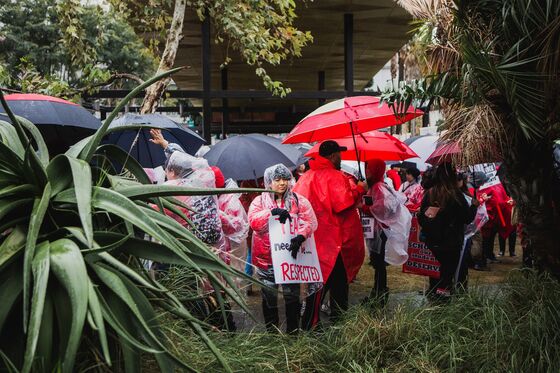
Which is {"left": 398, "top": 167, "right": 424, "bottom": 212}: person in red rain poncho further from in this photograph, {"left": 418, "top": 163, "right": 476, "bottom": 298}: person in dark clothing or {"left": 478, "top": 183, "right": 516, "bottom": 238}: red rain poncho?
{"left": 418, "top": 163, "right": 476, "bottom": 298}: person in dark clothing

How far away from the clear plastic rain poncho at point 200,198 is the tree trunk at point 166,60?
10.4 feet

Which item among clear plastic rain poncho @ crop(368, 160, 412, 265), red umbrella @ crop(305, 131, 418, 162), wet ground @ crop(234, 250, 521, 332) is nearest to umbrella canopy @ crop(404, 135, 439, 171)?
wet ground @ crop(234, 250, 521, 332)

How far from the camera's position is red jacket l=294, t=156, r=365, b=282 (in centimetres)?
637

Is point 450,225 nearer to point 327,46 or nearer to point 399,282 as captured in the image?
point 399,282

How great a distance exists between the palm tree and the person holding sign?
1.30m

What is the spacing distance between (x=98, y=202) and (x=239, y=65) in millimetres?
21902

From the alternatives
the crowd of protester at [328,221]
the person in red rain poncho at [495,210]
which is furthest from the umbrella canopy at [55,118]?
the person in red rain poncho at [495,210]

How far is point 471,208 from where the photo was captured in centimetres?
717

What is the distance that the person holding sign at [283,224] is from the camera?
5.82m

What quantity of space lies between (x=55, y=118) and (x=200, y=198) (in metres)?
1.61

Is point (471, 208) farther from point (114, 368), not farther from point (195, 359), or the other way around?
point (114, 368)

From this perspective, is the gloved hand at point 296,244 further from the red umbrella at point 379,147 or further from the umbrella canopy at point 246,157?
the umbrella canopy at point 246,157

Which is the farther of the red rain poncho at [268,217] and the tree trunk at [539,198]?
the red rain poncho at [268,217]

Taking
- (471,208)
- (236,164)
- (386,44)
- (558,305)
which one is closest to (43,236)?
(558,305)
